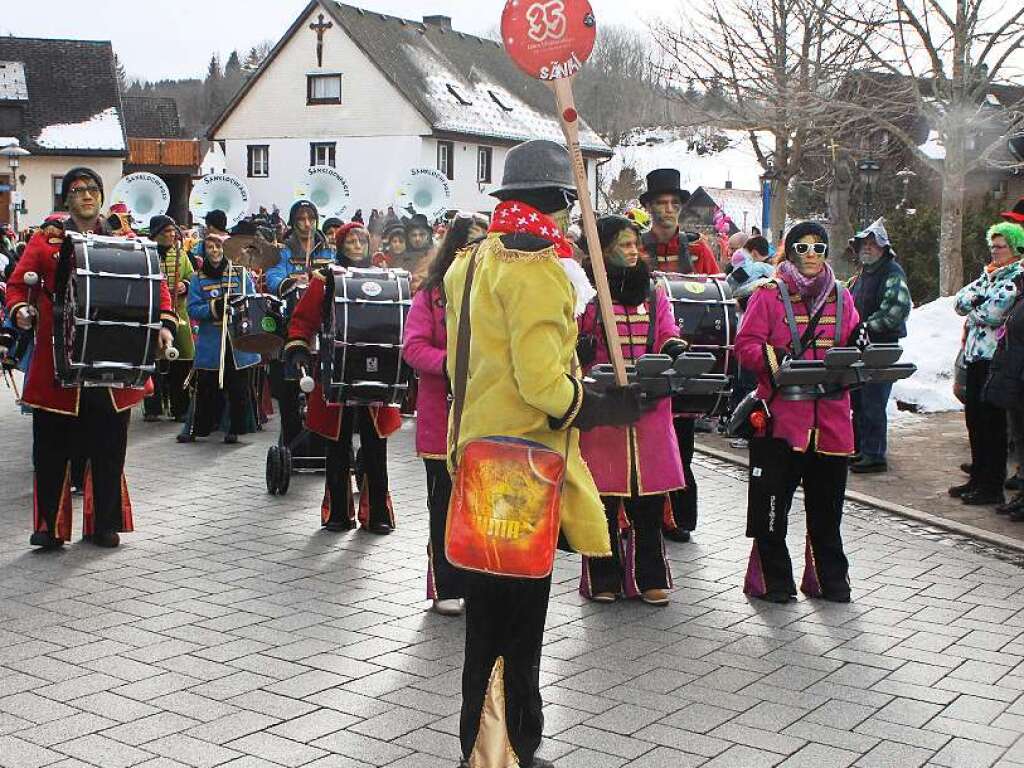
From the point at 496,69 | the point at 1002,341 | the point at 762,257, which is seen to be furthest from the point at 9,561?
the point at 496,69

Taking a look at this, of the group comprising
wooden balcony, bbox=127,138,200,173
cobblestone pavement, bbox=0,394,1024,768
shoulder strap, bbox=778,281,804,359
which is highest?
wooden balcony, bbox=127,138,200,173

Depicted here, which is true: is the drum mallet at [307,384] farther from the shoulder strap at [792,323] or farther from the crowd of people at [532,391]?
the shoulder strap at [792,323]

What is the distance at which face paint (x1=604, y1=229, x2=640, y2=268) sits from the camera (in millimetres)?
7074

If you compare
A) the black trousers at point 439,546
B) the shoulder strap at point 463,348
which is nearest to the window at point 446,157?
the black trousers at point 439,546

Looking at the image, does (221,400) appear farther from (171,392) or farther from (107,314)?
(107,314)

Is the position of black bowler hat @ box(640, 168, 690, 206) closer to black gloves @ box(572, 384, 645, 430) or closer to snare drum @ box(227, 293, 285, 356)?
snare drum @ box(227, 293, 285, 356)

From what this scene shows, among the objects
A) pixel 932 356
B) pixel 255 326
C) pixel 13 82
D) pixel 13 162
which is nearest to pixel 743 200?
pixel 13 162

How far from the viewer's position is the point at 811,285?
23.8 feet

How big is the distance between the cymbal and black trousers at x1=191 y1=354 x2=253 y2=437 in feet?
3.00

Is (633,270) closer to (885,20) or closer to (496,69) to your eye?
(885,20)

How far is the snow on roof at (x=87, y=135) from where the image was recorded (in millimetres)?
55969

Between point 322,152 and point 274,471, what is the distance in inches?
1865

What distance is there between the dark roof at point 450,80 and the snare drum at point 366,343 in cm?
4474

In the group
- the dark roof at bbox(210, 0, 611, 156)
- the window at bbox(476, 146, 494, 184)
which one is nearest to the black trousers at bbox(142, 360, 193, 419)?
the dark roof at bbox(210, 0, 611, 156)
